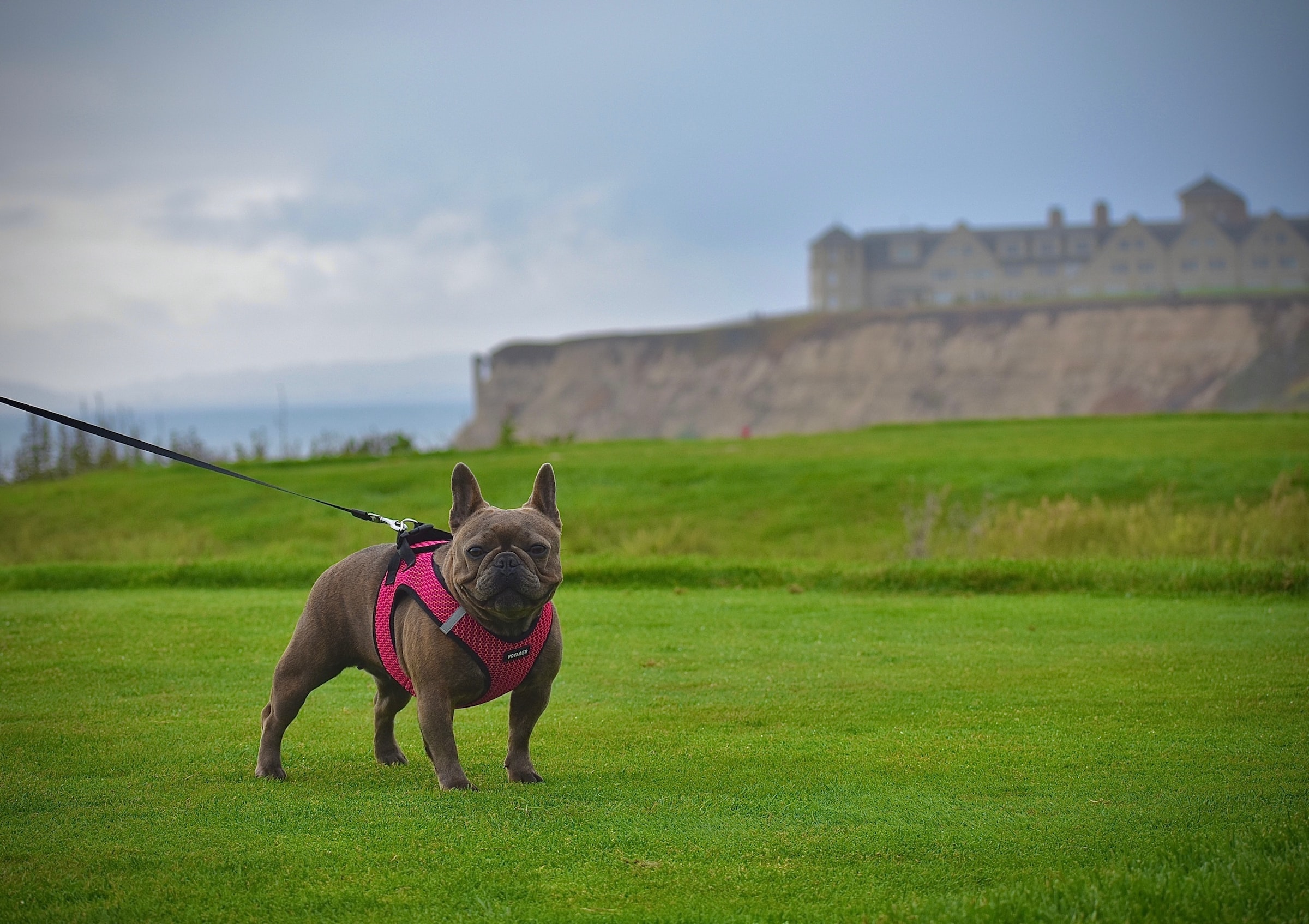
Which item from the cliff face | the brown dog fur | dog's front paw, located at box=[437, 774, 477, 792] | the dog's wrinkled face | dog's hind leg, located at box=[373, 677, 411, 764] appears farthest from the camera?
the cliff face

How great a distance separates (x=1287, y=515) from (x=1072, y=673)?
38.7 feet

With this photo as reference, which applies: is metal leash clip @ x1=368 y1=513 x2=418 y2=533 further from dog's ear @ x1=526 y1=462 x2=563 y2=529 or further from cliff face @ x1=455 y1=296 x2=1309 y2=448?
cliff face @ x1=455 y1=296 x2=1309 y2=448

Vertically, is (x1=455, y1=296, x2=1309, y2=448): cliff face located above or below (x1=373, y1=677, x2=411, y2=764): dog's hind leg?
above

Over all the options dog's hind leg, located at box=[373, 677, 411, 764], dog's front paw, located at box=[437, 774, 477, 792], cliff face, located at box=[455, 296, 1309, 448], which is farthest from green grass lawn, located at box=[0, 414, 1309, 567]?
cliff face, located at box=[455, 296, 1309, 448]

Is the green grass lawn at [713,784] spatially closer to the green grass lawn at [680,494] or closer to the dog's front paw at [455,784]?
the dog's front paw at [455,784]

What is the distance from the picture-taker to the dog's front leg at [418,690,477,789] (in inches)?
256

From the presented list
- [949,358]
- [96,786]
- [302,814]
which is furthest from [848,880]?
[949,358]

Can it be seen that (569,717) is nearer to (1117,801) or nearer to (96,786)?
(96,786)

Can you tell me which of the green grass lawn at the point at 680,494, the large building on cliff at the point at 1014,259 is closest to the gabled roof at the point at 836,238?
the large building on cliff at the point at 1014,259

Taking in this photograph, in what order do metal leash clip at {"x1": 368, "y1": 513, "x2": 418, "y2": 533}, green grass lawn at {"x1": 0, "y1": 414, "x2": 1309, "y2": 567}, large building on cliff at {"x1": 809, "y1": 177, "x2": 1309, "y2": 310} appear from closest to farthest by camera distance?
metal leash clip at {"x1": 368, "y1": 513, "x2": 418, "y2": 533}, green grass lawn at {"x1": 0, "y1": 414, "x2": 1309, "y2": 567}, large building on cliff at {"x1": 809, "y1": 177, "x2": 1309, "y2": 310}

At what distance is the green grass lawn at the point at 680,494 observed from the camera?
75.0 feet

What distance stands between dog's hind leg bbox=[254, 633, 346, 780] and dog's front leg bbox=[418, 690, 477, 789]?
2.75 ft

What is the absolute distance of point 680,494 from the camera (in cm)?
2683

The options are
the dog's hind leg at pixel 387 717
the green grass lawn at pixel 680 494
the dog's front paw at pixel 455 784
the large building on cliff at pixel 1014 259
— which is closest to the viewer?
the dog's front paw at pixel 455 784
